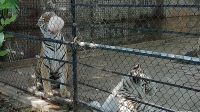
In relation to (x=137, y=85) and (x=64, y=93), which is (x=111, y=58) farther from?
(x=137, y=85)

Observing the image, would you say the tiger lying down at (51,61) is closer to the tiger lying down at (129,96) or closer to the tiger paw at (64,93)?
the tiger paw at (64,93)

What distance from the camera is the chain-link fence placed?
3.86 meters

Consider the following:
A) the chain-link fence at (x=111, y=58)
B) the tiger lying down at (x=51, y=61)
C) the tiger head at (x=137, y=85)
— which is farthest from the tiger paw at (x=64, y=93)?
the tiger head at (x=137, y=85)

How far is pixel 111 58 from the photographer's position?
25.8 feet

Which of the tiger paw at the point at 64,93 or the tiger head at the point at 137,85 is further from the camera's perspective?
the tiger paw at the point at 64,93

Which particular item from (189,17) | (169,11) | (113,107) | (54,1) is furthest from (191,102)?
(189,17)

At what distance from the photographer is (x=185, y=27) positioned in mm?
10602

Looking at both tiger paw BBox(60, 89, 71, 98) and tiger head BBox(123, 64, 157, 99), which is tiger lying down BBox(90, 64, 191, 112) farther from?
tiger paw BBox(60, 89, 71, 98)

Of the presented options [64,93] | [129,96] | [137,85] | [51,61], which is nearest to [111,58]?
[51,61]

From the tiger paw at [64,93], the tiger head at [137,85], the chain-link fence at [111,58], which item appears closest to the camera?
the chain-link fence at [111,58]

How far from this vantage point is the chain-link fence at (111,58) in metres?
3.86

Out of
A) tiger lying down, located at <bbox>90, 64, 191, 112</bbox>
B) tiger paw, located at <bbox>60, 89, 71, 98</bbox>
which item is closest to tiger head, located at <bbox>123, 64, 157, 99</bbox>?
tiger lying down, located at <bbox>90, 64, 191, 112</bbox>

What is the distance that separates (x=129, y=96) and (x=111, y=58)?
3.91 metres

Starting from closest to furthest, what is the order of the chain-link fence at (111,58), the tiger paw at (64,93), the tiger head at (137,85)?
the chain-link fence at (111,58)
the tiger head at (137,85)
the tiger paw at (64,93)
